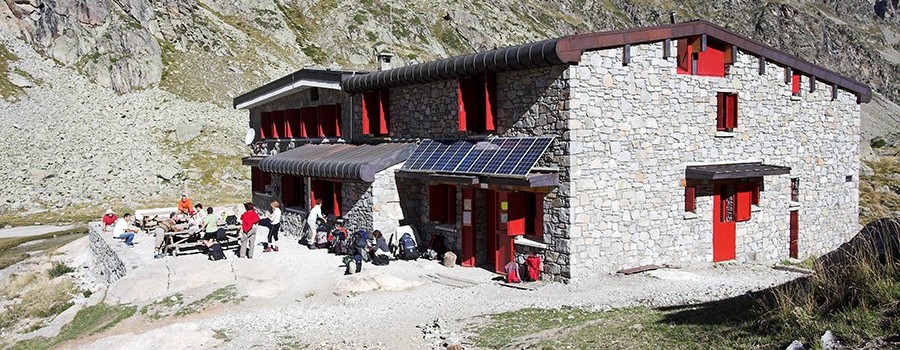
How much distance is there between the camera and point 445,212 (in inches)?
734

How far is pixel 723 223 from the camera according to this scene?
17406 mm

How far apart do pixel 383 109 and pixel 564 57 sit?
8154 millimetres

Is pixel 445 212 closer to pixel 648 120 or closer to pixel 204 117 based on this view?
pixel 648 120

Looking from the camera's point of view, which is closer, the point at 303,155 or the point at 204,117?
the point at 303,155

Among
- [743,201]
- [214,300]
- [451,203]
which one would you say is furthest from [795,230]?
[214,300]

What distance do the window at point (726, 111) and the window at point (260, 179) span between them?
18270 mm

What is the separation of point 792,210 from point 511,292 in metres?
10.0

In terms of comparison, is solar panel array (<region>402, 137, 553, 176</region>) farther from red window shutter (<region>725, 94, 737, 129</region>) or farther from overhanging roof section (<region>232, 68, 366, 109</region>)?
red window shutter (<region>725, 94, 737, 129</region>)

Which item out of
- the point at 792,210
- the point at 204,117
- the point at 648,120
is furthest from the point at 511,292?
the point at 204,117

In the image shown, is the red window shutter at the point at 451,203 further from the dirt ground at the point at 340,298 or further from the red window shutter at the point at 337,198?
the red window shutter at the point at 337,198

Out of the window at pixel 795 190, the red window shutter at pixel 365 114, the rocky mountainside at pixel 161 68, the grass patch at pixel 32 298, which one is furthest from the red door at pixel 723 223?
the rocky mountainside at pixel 161 68

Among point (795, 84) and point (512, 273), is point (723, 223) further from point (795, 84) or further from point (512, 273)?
Result: point (512, 273)

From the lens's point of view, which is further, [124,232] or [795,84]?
[124,232]

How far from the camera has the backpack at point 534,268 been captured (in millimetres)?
15070
